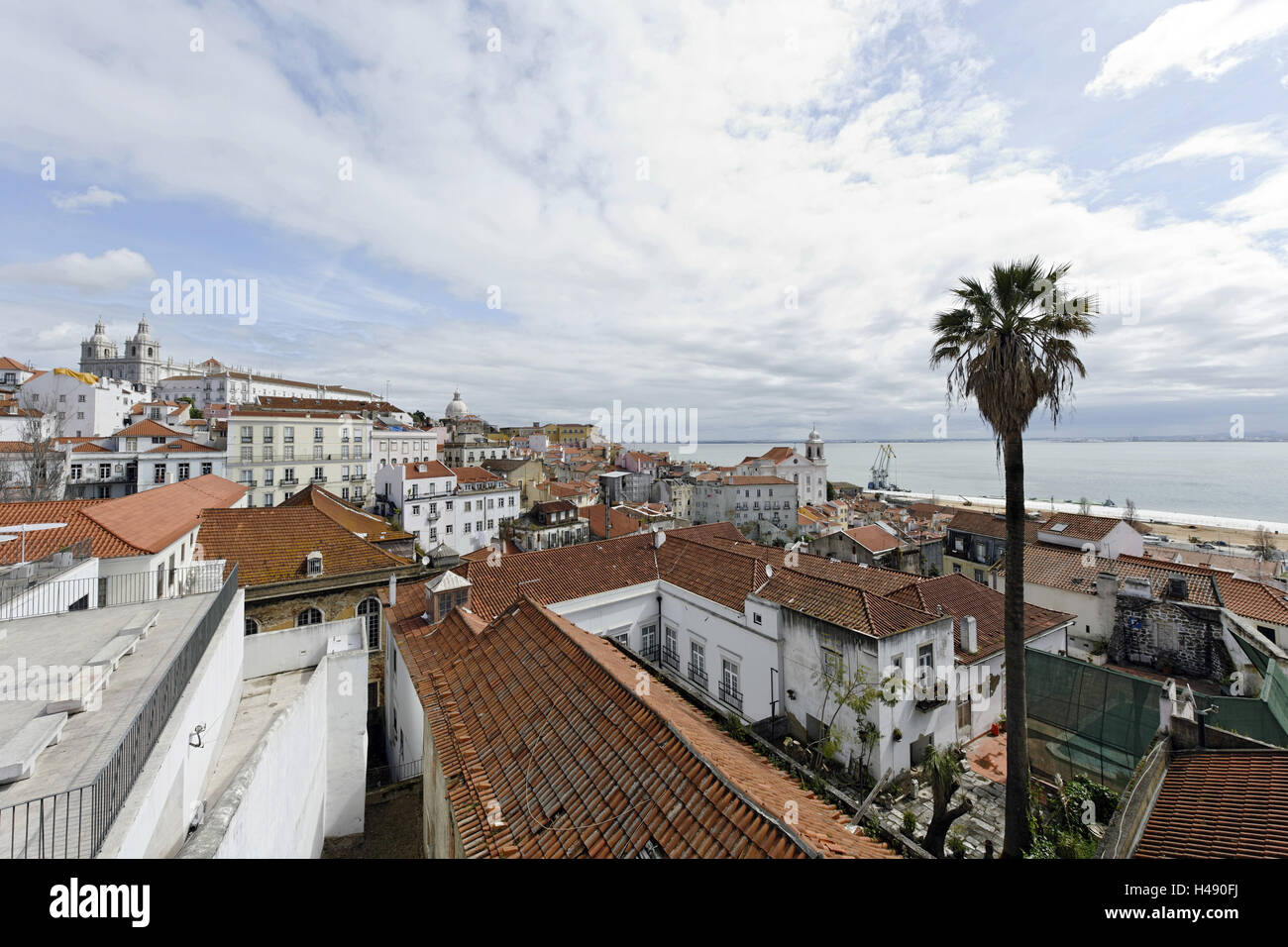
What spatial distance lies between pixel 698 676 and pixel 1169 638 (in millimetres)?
15376

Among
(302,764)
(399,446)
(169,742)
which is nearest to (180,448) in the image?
(399,446)

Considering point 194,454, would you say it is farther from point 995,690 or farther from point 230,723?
point 995,690

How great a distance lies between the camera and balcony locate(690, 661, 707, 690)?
15.5 m

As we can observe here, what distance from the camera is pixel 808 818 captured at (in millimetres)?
5129

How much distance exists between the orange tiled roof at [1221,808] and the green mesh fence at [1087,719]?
4.33 meters

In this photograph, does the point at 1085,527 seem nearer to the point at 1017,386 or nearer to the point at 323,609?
the point at 1017,386

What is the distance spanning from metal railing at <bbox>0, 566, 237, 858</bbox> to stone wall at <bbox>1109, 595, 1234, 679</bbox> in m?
23.6

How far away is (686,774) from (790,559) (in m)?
12.6

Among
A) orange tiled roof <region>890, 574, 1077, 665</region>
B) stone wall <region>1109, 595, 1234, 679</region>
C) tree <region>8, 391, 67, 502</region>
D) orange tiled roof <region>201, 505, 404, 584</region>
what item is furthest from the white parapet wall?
tree <region>8, 391, 67, 502</region>

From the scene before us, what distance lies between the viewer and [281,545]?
16.9 m

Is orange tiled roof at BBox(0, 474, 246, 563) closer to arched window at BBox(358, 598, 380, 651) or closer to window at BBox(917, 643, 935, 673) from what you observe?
arched window at BBox(358, 598, 380, 651)

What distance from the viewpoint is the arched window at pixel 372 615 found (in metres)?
16.9
